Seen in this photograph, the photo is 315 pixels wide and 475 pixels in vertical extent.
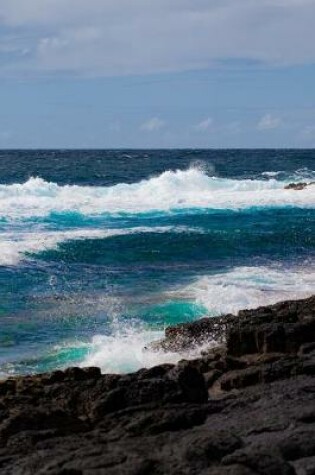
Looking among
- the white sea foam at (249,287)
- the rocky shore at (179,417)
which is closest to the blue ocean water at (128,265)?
the white sea foam at (249,287)

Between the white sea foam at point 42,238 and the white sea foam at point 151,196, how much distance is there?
6.54 m

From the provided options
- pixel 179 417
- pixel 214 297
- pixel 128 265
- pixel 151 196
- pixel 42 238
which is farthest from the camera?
pixel 151 196

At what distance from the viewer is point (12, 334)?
53.8ft

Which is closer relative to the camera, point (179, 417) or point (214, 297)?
point (179, 417)

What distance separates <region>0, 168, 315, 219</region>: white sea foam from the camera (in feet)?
141

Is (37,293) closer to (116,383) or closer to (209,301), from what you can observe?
(209,301)

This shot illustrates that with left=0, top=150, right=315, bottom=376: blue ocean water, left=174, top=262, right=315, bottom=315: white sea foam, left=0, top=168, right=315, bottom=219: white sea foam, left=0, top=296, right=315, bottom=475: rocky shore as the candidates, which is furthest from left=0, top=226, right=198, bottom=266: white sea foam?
left=0, top=296, right=315, bottom=475: rocky shore

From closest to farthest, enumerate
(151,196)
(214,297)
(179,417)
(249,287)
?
(179,417), (214,297), (249,287), (151,196)

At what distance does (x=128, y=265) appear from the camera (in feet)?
81.0

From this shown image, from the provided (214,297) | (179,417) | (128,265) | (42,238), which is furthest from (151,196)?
(179,417)

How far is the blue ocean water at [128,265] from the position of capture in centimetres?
1603

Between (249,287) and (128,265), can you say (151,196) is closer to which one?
(128,265)

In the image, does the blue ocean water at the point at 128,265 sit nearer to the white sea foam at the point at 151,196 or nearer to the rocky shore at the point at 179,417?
the white sea foam at the point at 151,196

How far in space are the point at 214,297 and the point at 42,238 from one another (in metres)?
12.2
